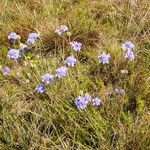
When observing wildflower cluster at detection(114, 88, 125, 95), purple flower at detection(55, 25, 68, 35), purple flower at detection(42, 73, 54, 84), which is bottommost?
purple flower at detection(42, 73, 54, 84)

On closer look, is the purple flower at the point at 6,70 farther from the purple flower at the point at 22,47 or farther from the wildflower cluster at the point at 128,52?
the wildflower cluster at the point at 128,52

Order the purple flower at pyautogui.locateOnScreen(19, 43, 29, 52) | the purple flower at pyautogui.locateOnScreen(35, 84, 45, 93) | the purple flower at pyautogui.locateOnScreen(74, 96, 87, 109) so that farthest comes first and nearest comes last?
1. the purple flower at pyautogui.locateOnScreen(19, 43, 29, 52)
2. the purple flower at pyautogui.locateOnScreen(35, 84, 45, 93)
3. the purple flower at pyautogui.locateOnScreen(74, 96, 87, 109)

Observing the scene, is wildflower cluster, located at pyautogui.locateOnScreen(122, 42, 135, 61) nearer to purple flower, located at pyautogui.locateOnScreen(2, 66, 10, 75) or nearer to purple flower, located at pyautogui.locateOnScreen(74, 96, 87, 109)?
purple flower, located at pyautogui.locateOnScreen(74, 96, 87, 109)

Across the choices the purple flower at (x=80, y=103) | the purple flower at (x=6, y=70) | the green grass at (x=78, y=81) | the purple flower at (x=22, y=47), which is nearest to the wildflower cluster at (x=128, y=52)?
the green grass at (x=78, y=81)

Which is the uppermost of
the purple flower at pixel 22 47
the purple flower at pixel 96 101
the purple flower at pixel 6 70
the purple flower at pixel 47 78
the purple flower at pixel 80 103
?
the purple flower at pixel 22 47

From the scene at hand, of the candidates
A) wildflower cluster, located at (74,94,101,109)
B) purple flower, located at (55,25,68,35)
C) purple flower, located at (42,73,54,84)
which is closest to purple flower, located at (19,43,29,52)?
purple flower, located at (55,25,68,35)

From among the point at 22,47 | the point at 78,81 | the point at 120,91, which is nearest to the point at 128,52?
the point at 120,91

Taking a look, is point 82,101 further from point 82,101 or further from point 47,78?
point 47,78

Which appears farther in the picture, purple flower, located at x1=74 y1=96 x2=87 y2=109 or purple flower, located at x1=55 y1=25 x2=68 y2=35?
purple flower, located at x1=55 y1=25 x2=68 y2=35

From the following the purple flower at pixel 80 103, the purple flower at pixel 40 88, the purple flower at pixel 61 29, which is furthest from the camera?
the purple flower at pixel 61 29

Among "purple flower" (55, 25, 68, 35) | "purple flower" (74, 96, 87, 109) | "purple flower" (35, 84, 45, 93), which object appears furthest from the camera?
"purple flower" (55, 25, 68, 35)
